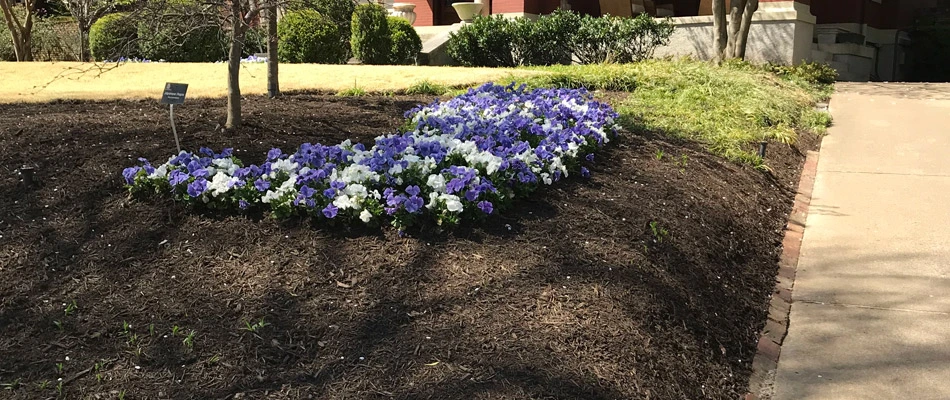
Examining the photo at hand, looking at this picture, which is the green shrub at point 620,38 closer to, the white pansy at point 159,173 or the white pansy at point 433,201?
the white pansy at point 433,201

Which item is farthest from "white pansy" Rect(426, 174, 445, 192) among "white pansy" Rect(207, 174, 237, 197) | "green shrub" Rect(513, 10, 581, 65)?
"green shrub" Rect(513, 10, 581, 65)

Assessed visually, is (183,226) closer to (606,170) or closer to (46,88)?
(606,170)

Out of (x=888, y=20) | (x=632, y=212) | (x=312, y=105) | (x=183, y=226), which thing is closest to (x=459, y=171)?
(x=632, y=212)

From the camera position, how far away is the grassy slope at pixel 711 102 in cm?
772

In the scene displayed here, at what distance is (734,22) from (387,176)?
36.5ft

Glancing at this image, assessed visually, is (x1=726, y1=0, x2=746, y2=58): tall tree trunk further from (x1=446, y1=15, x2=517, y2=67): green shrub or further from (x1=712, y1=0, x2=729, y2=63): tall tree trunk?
(x1=446, y1=15, x2=517, y2=67): green shrub

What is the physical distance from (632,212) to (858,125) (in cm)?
601

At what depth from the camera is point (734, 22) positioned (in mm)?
14031

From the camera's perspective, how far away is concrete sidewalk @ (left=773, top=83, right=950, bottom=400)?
3832 mm

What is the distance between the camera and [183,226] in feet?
14.0

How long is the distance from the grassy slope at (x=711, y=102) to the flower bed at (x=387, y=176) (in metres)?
2.36

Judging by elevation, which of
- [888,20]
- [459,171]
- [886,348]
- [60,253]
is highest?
[888,20]

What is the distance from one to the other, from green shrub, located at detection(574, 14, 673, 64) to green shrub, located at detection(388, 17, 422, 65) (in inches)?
124

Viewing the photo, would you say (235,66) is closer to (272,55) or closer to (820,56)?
(272,55)
